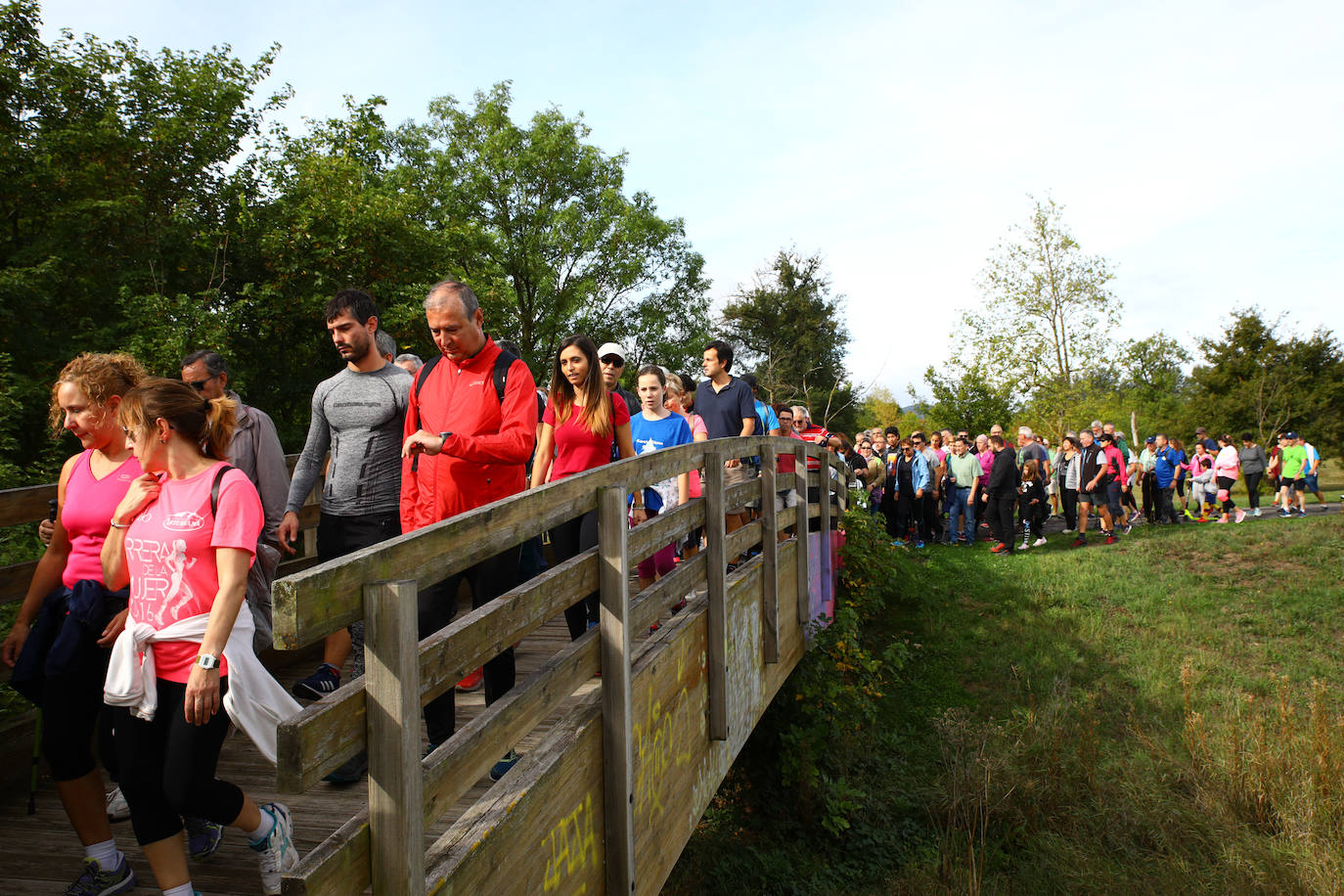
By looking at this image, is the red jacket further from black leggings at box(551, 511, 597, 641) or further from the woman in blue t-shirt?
the woman in blue t-shirt

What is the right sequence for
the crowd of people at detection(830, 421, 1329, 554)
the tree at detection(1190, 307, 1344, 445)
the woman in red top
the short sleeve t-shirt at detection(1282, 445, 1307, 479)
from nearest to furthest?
the woman in red top, the crowd of people at detection(830, 421, 1329, 554), the short sleeve t-shirt at detection(1282, 445, 1307, 479), the tree at detection(1190, 307, 1344, 445)

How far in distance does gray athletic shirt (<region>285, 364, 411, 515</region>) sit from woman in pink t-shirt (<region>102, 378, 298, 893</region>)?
48.1 inches

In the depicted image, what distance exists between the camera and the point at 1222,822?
9.45 metres

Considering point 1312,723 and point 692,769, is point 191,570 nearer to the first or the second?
point 692,769

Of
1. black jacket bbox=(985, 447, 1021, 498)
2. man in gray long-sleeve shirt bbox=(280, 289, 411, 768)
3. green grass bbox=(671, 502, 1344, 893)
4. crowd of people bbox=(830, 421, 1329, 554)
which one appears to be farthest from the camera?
crowd of people bbox=(830, 421, 1329, 554)

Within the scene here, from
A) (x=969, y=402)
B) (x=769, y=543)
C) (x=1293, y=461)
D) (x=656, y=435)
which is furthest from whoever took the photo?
(x=969, y=402)

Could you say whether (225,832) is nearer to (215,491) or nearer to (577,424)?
(215,491)

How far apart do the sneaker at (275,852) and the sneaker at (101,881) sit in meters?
0.47

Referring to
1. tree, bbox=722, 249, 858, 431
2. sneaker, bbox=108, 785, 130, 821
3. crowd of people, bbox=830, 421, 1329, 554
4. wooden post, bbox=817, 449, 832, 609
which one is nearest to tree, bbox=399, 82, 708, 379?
tree, bbox=722, 249, 858, 431

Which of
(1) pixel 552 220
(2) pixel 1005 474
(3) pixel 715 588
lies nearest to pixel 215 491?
(3) pixel 715 588

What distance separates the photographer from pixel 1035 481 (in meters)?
15.0

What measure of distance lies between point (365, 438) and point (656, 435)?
202cm

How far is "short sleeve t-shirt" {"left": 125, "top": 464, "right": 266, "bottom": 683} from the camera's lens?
2.60 meters

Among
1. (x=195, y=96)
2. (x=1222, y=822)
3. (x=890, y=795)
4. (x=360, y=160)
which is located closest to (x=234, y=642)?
(x=890, y=795)
